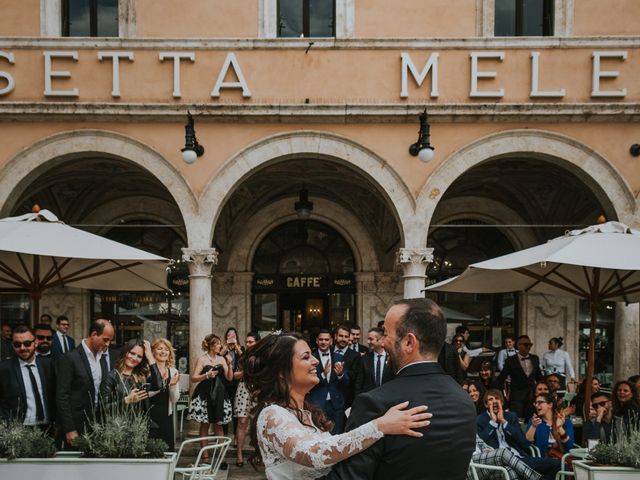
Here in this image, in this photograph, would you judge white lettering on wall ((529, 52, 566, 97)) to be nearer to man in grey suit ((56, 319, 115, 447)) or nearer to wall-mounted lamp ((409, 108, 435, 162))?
wall-mounted lamp ((409, 108, 435, 162))

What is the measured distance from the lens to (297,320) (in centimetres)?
1431

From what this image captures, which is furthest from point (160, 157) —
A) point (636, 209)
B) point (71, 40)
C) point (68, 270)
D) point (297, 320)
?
point (636, 209)

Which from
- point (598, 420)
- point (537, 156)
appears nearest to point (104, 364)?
point (598, 420)

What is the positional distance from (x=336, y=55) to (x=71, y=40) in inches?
181

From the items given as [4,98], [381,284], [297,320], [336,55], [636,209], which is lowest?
[297,320]

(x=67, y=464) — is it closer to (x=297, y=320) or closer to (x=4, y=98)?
(x=4, y=98)

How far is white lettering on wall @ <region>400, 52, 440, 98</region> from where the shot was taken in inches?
381

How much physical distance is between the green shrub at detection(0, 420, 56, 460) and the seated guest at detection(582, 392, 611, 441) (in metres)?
5.12

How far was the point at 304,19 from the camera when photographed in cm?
1024

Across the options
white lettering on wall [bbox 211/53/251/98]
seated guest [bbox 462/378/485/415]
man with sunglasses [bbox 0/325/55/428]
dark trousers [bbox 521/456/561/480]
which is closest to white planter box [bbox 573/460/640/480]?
dark trousers [bbox 521/456/561/480]

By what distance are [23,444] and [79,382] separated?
1.01 meters

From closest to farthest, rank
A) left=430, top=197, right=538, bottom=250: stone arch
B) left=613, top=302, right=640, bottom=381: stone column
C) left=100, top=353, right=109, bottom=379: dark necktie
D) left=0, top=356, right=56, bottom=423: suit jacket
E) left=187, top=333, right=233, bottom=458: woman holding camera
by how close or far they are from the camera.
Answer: left=0, top=356, right=56, bottom=423: suit jacket < left=100, top=353, right=109, bottom=379: dark necktie < left=187, top=333, right=233, bottom=458: woman holding camera < left=613, top=302, right=640, bottom=381: stone column < left=430, top=197, right=538, bottom=250: stone arch

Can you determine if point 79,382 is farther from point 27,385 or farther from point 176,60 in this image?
point 176,60

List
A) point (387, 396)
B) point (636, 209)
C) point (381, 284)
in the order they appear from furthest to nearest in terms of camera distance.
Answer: point (381, 284), point (636, 209), point (387, 396)
